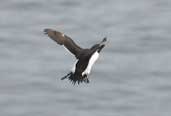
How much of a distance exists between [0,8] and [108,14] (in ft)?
8.41

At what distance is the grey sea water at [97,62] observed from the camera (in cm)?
1752

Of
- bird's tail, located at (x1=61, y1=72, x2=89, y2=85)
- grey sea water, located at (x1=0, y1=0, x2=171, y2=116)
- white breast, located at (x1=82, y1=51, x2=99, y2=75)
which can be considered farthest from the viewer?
grey sea water, located at (x1=0, y1=0, x2=171, y2=116)

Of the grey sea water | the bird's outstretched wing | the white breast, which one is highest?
the grey sea water

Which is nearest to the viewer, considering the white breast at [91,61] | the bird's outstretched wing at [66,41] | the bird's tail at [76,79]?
the white breast at [91,61]

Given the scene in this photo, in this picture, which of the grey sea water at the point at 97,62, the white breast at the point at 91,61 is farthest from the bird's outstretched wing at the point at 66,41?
the grey sea water at the point at 97,62

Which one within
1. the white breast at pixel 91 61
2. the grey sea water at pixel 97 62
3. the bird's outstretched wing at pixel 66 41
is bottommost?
the white breast at pixel 91 61

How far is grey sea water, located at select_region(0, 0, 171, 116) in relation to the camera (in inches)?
690

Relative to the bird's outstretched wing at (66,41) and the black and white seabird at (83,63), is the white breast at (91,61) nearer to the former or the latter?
the black and white seabird at (83,63)

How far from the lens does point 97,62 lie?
741 inches

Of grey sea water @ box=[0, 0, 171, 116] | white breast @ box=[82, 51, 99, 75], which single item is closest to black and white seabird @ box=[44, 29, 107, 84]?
white breast @ box=[82, 51, 99, 75]

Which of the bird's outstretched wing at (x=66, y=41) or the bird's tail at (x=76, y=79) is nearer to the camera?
the bird's tail at (x=76, y=79)

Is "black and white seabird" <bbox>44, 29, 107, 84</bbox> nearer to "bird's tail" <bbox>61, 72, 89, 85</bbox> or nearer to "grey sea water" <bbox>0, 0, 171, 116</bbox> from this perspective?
"bird's tail" <bbox>61, 72, 89, 85</bbox>

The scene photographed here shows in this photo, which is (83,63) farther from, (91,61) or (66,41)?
(66,41)

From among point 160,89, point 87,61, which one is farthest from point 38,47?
point 87,61
